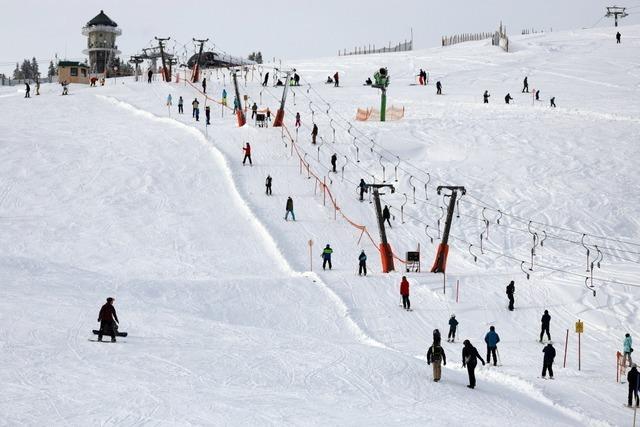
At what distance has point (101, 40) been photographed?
84.5m

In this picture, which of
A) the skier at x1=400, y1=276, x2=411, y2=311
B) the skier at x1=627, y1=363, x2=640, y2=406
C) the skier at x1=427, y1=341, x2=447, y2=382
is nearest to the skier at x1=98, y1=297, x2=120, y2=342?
the skier at x1=427, y1=341, x2=447, y2=382

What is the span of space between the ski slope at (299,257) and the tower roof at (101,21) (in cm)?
2734

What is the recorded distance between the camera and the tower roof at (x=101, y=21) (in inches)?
3314

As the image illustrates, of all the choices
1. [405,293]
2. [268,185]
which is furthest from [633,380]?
[268,185]

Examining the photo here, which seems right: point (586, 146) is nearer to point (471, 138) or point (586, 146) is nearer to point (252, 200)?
point (471, 138)

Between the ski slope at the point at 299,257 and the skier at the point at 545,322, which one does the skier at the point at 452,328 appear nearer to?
the ski slope at the point at 299,257

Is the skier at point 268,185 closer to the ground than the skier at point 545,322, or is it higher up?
higher up

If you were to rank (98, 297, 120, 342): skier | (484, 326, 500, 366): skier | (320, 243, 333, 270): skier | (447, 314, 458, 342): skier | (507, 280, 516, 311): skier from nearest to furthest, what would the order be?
(98, 297, 120, 342): skier
(484, 326, 500, 366): skier
(447, 314, 458, 342): skier
(507, 280, 516, 311): skier
(320, 243, 333, 270): skier

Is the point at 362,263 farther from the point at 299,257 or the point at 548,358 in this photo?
the point at 548,358

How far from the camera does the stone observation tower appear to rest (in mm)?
84188

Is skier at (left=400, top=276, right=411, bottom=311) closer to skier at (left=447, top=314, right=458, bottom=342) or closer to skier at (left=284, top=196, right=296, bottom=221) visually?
skier at (left=447, top=314, right=458, bottom=342)

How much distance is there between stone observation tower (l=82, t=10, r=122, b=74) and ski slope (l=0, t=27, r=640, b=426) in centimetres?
2691

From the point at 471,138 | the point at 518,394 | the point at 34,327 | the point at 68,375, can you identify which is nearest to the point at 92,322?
the point at 34,327

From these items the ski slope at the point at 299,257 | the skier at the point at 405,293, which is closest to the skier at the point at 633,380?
the ski slope at the point at 299,257
